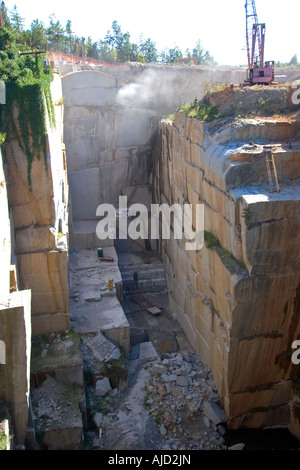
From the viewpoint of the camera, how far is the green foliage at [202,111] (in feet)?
34.9

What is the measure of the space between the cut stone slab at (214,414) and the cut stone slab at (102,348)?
245 cm

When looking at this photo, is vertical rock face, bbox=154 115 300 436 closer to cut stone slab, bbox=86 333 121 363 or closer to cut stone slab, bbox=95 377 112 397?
cut stone slab, bbox=86 333 121 363

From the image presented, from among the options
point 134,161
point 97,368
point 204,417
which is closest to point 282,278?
point 204,417

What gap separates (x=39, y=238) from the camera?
9.97 m

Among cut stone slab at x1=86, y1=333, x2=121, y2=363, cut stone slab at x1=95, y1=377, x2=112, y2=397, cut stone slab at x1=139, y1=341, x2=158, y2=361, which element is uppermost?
cut stone slab at x1=86, y1=333, x2=121, y2=363

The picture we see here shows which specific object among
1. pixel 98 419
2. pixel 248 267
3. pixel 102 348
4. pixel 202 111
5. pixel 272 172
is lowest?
pixel 98 419

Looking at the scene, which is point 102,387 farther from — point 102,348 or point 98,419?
point 102,348

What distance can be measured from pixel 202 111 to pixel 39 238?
5242mm

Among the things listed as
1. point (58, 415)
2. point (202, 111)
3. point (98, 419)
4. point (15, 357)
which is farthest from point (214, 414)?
point (202, 111)

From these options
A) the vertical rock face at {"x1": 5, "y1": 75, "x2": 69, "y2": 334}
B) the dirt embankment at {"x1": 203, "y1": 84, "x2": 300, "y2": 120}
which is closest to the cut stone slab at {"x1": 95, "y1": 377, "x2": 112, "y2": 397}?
the vertical rock face at {"x1": 5, "y1": 75, "x2": 69, "y2": 334}

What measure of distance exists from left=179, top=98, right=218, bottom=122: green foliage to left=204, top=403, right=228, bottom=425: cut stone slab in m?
6.57

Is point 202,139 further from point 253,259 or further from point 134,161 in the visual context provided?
point 134,161

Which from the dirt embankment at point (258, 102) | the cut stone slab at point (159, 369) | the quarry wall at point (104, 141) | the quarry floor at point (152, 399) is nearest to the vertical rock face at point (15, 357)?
the quarry floor at point (152, 399)

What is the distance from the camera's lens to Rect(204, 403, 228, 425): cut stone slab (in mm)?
9039
